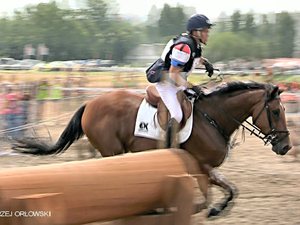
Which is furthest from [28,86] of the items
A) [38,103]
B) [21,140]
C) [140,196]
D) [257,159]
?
[140,196]

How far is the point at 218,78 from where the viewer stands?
728 centimetres

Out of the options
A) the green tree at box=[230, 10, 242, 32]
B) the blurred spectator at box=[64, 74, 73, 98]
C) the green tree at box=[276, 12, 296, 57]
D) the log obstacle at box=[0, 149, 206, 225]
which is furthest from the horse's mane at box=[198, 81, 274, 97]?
the green tree at box=[230, 10, 242, 32]

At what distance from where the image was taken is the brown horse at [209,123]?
6.25m

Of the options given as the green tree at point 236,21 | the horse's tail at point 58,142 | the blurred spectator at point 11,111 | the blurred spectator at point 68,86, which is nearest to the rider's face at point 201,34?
the horse's tail at point 58,142

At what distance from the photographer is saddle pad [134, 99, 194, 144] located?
6.20m

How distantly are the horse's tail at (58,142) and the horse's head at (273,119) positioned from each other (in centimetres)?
205

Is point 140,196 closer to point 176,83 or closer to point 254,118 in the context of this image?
point 176,83

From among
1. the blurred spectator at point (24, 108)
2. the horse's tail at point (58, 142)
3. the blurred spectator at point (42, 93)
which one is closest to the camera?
the horse's tail at point (58, 142)

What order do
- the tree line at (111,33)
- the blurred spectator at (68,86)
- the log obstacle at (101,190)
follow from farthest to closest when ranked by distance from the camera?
the tree line at (111,33), the blurred spectator at (68,86), the log obstacle at (101,190)

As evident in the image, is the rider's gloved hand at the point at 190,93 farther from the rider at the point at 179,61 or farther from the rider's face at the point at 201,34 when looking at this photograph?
the rider's face at the point at 201,34

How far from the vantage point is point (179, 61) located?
19.5 feet

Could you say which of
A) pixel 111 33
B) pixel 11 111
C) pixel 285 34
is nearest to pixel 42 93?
pixel 11 111

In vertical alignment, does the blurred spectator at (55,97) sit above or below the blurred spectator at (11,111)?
below

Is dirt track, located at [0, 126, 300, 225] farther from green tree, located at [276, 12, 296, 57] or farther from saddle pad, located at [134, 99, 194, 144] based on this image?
green tree, located at [276, 12, 296, 57]
